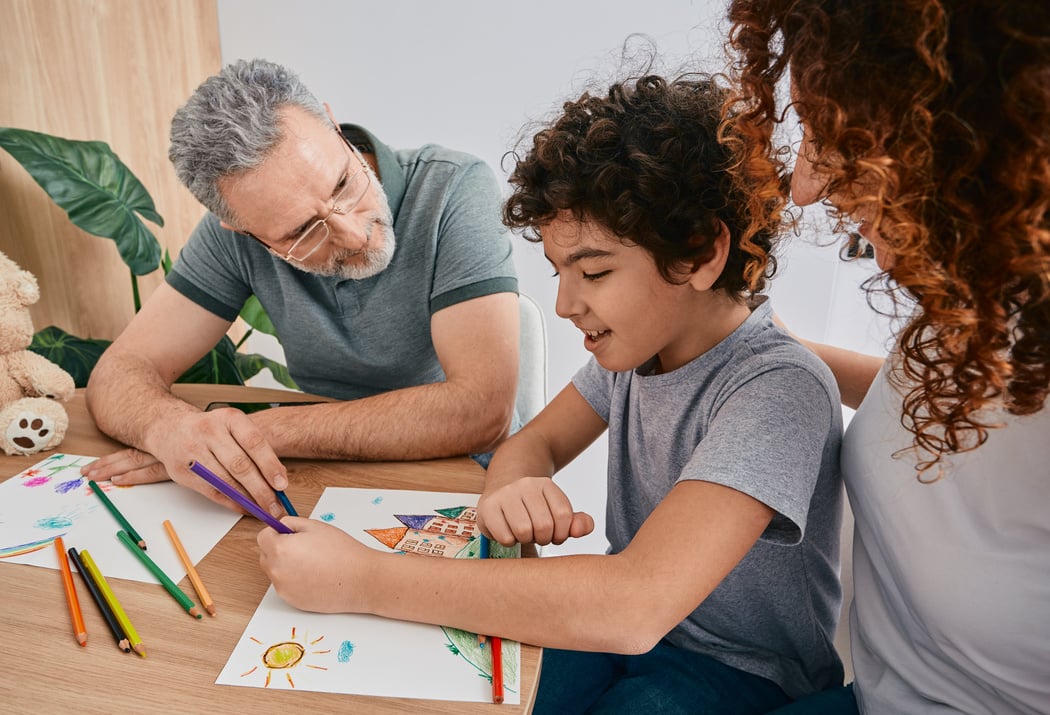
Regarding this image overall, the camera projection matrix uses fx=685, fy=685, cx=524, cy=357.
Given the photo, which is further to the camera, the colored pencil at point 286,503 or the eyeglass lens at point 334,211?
the eyeglass lens at point 334,211

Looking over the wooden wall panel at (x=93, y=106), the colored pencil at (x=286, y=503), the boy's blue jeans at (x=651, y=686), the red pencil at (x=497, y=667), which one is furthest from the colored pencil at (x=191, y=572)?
the wooden wall panel at (x=93, y=106)

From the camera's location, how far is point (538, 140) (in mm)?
941

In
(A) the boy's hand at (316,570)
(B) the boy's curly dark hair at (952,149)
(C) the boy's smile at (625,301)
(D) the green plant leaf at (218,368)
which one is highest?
(B) the boy's curly dark hair at (952,149)

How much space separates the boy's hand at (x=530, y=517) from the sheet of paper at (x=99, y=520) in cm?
33

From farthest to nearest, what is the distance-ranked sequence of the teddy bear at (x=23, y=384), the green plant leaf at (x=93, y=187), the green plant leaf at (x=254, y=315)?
the green plant leaf at (x=254, y=315)
the green plant leaf at (x=93, y=187)
the teddy bear at (x=23, y=384)

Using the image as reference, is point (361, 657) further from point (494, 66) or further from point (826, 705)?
point (494, 66)

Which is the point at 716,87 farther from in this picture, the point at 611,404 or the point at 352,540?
the point at 352,540

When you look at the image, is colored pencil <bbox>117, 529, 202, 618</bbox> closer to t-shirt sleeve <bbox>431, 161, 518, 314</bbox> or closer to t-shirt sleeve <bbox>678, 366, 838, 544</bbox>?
t-shirt sleeve <bbox>678, 366, 838, 544</bbox>

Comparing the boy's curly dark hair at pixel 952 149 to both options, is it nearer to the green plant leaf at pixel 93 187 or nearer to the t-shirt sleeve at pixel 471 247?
the t-shirt sleeve at pixel 471 247

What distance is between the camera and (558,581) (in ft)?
2.21

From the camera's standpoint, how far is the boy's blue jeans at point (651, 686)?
2.77 ft

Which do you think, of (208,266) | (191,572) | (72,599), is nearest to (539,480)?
(191,572)

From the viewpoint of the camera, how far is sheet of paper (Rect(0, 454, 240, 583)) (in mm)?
763

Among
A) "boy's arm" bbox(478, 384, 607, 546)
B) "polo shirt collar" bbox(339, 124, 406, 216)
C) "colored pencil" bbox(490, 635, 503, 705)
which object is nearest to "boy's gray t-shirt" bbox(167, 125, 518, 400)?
"polo shirt collar" bbox(339, 124, 406, 216)
